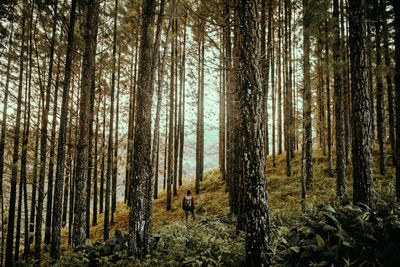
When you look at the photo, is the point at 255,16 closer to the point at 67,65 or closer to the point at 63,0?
the point at 67,65

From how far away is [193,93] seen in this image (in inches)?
662

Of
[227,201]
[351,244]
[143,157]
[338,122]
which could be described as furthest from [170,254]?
[338,122]

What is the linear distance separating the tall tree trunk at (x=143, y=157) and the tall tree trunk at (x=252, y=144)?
2741 mm

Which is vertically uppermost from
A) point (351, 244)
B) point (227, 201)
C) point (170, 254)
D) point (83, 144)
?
point (83, 144)

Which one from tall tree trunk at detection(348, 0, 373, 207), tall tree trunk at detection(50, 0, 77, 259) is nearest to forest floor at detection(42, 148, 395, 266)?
tall tree trunk at detection(50, 0, 77, 259)

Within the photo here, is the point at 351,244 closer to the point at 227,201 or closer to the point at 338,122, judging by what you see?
the point at 338,122

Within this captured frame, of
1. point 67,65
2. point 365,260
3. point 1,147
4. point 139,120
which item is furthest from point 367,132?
point 1,147

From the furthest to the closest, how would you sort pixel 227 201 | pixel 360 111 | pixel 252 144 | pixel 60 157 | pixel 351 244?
1. pixel 227 201
2. pixel 60 157
3. pixel 360 111
4. pixel 252 144
5. pixel 351 244

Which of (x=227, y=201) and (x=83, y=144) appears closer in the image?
(x=83, y=144)

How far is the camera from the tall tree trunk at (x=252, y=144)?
351cm

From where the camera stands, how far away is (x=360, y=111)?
4855 mm

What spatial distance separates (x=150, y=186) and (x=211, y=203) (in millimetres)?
7672

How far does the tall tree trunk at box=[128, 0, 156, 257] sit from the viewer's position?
4.85 m

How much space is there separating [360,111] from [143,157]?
19.4ft
